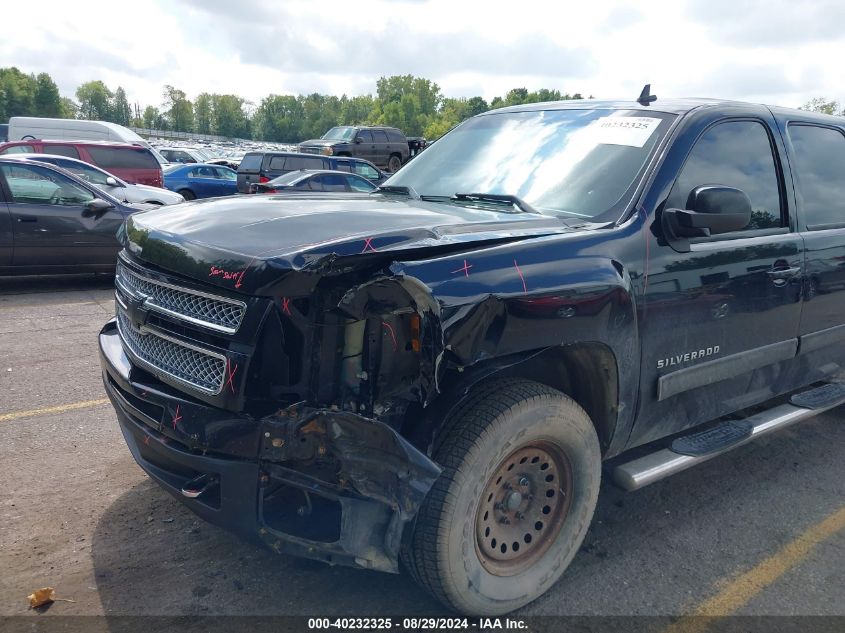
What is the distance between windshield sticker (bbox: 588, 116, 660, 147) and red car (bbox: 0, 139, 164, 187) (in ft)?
46.1

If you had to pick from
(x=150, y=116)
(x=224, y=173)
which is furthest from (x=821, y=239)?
(x=150, y=116)

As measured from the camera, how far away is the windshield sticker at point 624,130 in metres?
3.41

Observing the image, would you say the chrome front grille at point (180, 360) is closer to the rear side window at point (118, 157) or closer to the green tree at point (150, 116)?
the rear side window at point (118, 157)

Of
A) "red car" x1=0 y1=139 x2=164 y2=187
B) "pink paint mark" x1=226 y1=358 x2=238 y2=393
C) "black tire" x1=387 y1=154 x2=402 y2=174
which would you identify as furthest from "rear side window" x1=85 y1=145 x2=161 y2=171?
"black tire" x1=387 y1=154 x2=402 y2=174

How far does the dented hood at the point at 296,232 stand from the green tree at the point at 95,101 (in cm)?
14129

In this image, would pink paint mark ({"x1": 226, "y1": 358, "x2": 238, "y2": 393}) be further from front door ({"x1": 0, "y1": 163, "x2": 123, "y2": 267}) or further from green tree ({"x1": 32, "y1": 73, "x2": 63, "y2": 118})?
green tree ({"x1": 32, "y1": 73, "x2": 63, "y2": 118})

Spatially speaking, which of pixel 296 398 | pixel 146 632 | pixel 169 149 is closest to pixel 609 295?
pixel 296 398

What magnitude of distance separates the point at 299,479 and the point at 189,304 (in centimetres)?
79

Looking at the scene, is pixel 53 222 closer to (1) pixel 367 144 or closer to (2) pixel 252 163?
(2) pixel 252 163

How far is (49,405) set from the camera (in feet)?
15.9

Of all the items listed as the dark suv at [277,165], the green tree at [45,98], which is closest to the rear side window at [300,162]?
the dark suv at [277,165]

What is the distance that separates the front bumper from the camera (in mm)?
2285

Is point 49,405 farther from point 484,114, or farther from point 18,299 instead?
point 18,299

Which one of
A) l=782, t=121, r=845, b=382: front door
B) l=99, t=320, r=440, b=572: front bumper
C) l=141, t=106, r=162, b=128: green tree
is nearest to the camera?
l=99, t=320, r=440, b=572: front bumper
